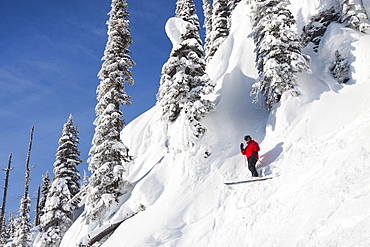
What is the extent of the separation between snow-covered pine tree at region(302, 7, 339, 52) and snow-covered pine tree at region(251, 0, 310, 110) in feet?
12.8

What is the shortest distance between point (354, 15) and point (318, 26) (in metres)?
2.89

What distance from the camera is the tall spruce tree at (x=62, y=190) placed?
81.7ft

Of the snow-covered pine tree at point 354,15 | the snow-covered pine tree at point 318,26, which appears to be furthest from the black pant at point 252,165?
the snow-covered pine tree at point 354,15

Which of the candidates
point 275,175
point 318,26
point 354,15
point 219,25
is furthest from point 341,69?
point 219,25

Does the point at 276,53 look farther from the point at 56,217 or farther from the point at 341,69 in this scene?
the point at 56,217

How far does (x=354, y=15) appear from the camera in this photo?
17922 millimetres

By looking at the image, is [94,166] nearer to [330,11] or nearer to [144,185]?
[144,185]

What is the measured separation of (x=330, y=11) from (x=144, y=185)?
1821 cm

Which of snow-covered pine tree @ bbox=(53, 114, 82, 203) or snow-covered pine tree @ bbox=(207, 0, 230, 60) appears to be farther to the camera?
snow-covered pine tree @ bbox=(207, 0, 230, 60)

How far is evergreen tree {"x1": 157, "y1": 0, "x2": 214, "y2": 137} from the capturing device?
54.9 ft

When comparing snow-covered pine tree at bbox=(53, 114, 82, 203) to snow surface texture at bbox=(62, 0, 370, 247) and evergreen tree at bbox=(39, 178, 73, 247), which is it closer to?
evergreen tree at bbox=(39, 178, 73, 247)

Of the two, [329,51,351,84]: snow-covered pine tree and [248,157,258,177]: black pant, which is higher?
[329,51,351,84]: snow-covered pine tree

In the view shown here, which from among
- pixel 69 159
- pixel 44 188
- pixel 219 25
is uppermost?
pixel 219 25

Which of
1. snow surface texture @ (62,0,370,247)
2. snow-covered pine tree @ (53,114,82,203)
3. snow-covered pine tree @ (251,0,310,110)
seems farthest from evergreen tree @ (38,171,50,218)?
snow-covered pine tree @ (251,0,310,110)
